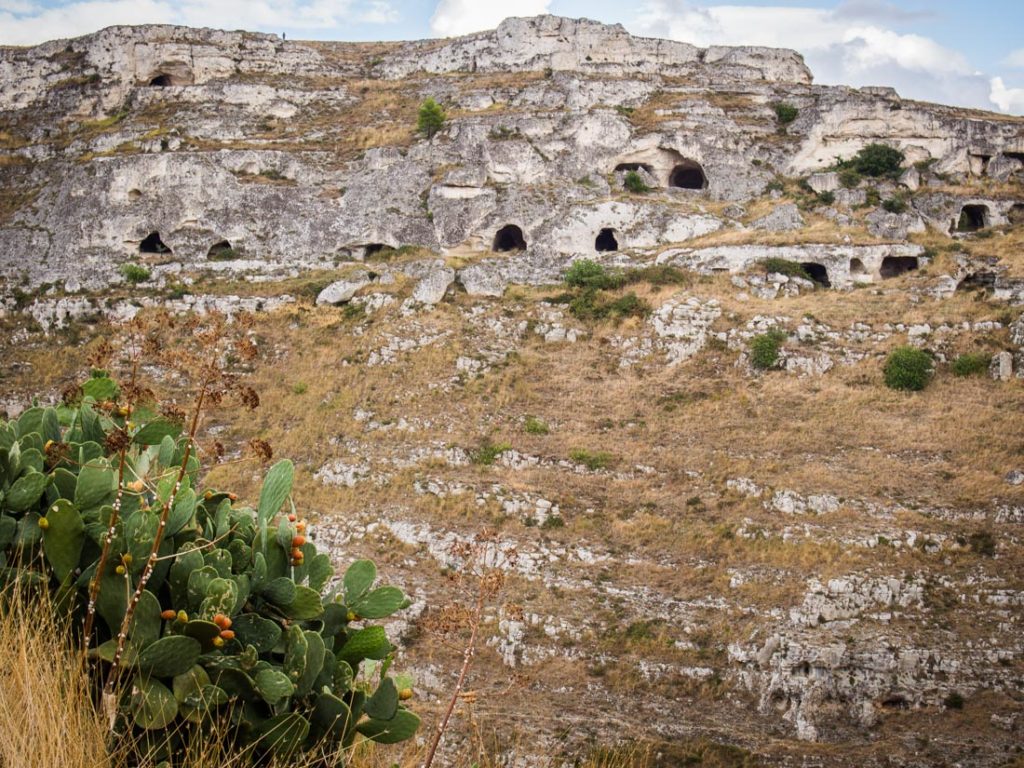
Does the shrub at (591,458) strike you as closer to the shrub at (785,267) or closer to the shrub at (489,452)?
the shrub at (489,452)

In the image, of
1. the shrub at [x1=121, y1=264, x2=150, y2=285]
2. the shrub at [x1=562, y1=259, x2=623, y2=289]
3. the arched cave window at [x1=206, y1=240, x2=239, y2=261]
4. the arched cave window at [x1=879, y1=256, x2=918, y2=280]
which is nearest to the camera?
the shrub at [x1=562, y1=259, x2=623, y2=289]

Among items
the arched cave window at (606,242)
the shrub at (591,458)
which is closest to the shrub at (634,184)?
the arched cave window at (606,242)

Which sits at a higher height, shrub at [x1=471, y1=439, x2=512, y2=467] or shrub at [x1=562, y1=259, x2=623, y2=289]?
shrub at [x1=562, y1=259, x2=623, y2=289]

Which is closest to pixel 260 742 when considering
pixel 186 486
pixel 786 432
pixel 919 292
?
pixel 186 486

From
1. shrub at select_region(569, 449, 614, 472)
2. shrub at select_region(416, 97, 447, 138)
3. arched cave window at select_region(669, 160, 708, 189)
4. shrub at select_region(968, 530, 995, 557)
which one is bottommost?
shrub at select_region(968, 530, 995, 557)

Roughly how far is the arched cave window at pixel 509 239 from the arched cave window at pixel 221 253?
10207 millimetres

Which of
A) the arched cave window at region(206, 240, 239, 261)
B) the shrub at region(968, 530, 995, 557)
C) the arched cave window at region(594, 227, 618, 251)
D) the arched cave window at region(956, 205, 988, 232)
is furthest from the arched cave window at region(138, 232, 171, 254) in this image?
the arched cave window at region(956, 205, 988, 232)

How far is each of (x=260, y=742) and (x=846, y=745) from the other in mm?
10715

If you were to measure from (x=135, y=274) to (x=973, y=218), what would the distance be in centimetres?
3298

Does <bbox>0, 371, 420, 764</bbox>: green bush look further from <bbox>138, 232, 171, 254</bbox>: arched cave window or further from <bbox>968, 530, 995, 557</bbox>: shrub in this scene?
<bbox>138, 232, 171, 254</bbox>: arched cave window

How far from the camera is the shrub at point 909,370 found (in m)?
21.1

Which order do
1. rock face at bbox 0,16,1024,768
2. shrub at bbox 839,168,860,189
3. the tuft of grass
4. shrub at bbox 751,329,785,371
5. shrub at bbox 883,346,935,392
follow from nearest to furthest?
the tuft of grass
rock face at bbox 0,16,1024,768
shrub at bbox 883,346,935,392
shrub at bbox 751,329,785,371
shrub at bbox 839,168,860,189

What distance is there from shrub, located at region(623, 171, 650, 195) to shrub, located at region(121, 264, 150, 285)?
1904 centimetres

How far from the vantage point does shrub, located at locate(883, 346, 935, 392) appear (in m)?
21.1
